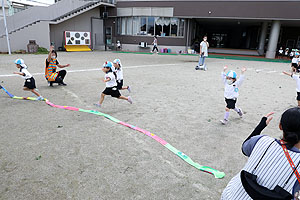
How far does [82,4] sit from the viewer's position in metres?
26.6

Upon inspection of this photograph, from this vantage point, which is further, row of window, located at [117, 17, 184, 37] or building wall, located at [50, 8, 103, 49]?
row of window, located at [117, 17, 184, 37]

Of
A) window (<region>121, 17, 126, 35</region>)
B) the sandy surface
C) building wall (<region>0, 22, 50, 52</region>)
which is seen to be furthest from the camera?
window (<region>121, 17, 126, 35</region>)

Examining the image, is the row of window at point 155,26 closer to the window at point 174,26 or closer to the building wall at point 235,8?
the window at point 174,26

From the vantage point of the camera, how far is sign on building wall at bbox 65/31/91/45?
25.1 meters

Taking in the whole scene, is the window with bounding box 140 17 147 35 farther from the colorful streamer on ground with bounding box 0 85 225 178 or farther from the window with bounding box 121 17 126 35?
the colorful streamer on ground with bounding box 0 85 225 178

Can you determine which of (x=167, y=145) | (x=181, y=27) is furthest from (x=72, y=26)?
(x=167, y=145)

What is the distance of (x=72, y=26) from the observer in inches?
1037

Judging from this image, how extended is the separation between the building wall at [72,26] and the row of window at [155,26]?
4.22 meters

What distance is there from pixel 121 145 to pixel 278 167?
113 inches

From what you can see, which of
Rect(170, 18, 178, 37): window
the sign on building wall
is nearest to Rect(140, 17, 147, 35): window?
Rect(170, 18, 178, 37): window

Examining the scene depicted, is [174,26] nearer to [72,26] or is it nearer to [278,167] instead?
[72,26]

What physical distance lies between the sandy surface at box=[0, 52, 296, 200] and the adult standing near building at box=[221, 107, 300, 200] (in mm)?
1322

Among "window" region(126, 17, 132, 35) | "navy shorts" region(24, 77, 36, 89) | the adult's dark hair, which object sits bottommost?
"navy shorts" region(24, 77, 36, 89)

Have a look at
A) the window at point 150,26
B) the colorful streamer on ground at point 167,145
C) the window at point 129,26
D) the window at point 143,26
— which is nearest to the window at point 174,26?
the window at point 150,26
